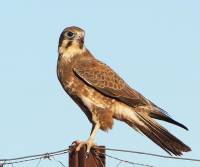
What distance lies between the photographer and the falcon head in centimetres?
940

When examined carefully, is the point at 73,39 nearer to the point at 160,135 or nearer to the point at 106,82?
the point at 106,82

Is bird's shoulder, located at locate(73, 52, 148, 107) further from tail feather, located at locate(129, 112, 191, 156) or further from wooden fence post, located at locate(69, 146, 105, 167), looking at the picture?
wooden fence post, located at locate(69, 146, 105, 167)

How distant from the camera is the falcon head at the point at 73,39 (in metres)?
9.40

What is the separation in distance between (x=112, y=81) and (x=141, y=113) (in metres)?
0.65

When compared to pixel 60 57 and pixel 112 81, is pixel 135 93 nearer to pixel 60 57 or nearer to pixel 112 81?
pixel 112 81

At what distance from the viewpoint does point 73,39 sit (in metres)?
9.41

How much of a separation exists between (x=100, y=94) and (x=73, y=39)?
99 centimetres

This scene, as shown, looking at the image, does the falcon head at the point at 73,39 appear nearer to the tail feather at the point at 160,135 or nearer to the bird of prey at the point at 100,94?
the bird of prey at the point at 100,94

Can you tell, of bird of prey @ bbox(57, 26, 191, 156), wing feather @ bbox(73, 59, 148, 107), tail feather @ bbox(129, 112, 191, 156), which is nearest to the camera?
tail feather @ bbox(129, 112, 191, 156)

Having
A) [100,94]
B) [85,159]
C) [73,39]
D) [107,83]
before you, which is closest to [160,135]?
[100,94]

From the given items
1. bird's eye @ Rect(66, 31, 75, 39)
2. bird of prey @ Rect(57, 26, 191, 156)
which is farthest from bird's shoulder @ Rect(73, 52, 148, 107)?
bird's eye @ Rect(66, 31, 75, 39)

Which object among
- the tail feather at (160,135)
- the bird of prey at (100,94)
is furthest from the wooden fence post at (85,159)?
the bird of prey at (100,94)

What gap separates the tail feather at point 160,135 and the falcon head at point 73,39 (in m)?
1.36

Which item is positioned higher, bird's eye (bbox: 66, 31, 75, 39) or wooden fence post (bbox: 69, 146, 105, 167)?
bird's eye (bbox: 66, 31, 75, 39)
